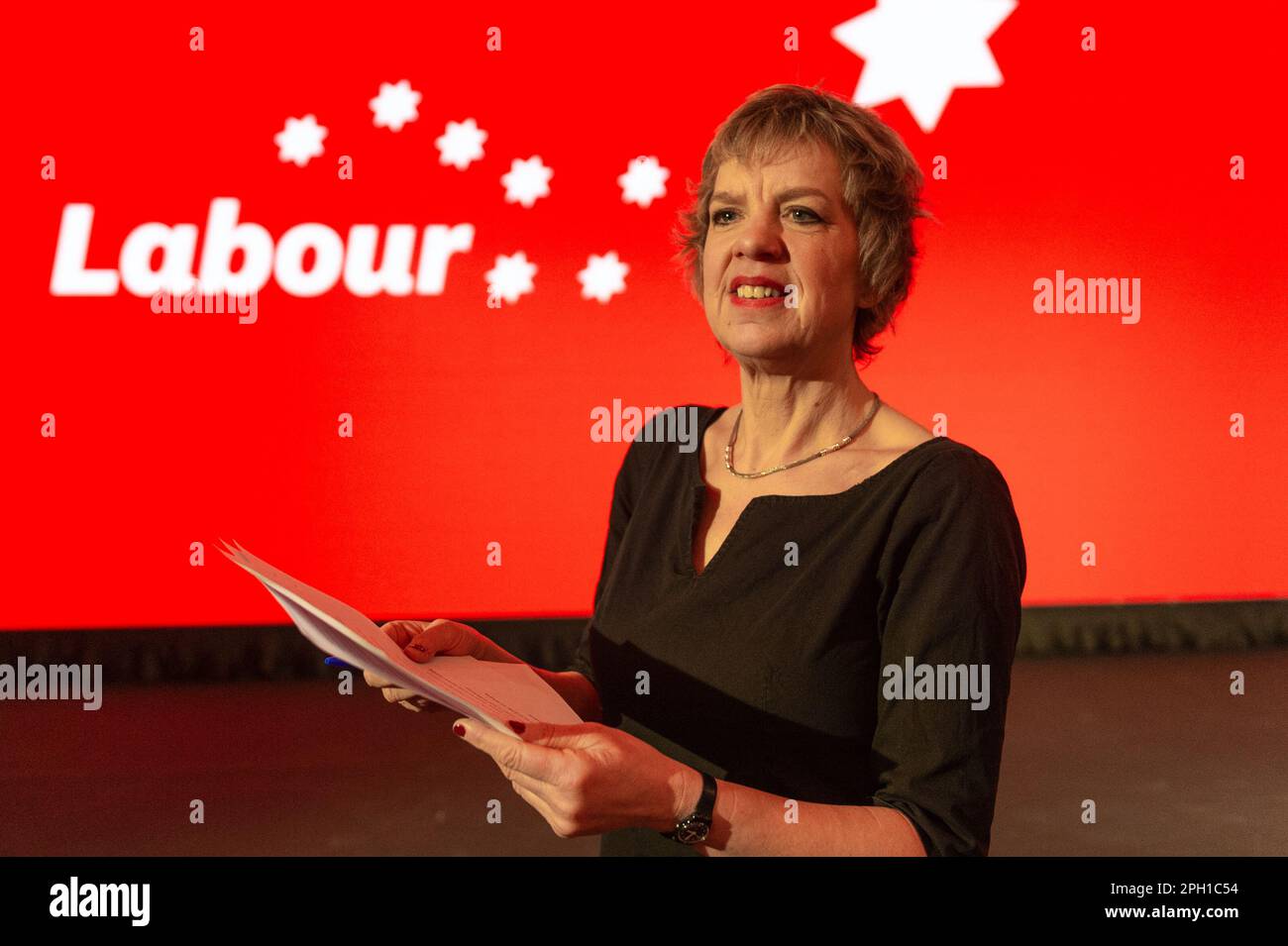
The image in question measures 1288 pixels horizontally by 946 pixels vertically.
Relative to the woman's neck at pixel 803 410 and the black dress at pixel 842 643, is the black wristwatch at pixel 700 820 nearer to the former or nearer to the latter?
the black dress at pixel 842 643

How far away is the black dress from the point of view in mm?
1041

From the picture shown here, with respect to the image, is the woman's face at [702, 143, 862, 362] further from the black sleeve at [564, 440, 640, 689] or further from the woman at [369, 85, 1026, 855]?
the black sleeve at [564, 440, 640, 689]

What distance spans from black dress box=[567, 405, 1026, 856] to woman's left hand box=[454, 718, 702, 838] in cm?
15

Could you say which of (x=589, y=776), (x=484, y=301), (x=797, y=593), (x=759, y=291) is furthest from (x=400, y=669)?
(x=484, y=301)

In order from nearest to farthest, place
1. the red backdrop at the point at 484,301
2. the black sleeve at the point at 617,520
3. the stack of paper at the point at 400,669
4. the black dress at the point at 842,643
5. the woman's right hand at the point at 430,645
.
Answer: the stack of paper at the point at 400,669 → the black dress at the point at 842,643 → the woman's right hand at the point at 430,645 → the black sleeve at the point at 617,520 → the red backdrop at the point at 484,301

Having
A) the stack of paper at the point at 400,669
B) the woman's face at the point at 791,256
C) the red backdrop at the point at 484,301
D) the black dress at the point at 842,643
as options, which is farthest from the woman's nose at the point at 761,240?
the red backdrop at the point at 484,301

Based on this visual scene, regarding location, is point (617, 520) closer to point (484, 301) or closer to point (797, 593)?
point (797, 593)

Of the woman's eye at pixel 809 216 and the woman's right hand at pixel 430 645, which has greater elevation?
the woman's eye at pixel 809 216

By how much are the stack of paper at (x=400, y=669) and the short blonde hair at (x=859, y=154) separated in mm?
580

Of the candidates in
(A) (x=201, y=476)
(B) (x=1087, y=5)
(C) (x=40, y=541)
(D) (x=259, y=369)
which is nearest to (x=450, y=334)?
(D) (x=259, y=369)

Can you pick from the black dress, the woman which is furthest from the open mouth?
the black dress

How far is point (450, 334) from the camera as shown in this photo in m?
4.07

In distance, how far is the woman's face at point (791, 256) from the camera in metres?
1.24

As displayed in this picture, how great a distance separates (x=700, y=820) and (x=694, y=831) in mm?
12
